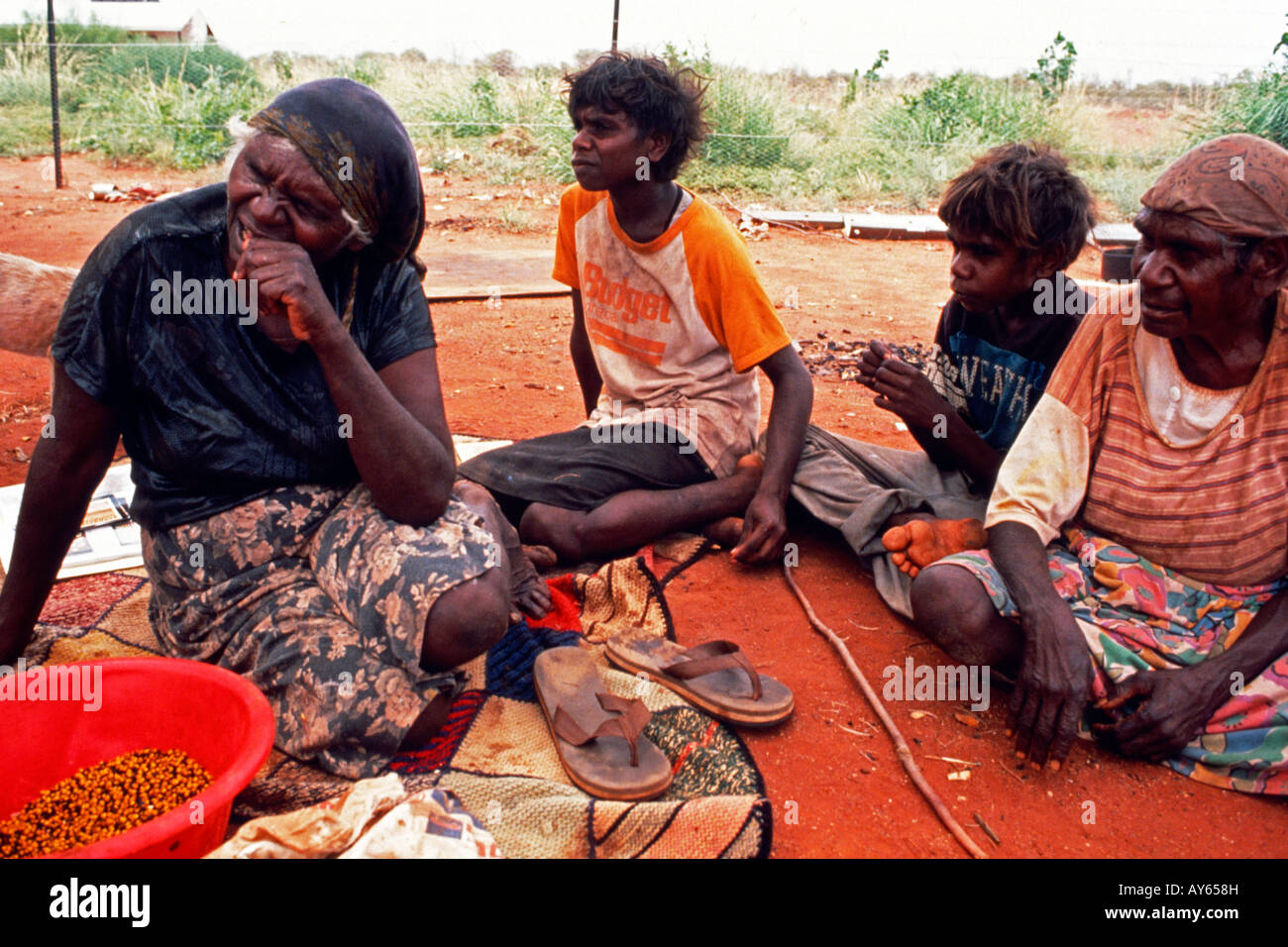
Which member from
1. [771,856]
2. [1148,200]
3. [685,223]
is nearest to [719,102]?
[685,223]

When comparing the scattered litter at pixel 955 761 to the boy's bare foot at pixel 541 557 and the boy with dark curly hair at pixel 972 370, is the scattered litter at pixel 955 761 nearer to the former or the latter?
the boy with dark curly hair at pixel 972 370

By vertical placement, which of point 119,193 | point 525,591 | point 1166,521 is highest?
point 119,193

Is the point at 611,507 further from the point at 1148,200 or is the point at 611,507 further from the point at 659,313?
the point at 1148,200

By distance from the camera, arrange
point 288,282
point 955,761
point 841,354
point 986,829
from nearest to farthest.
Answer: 1. point 288,282
2. point 986,829
3. point 955,761
4. point 841,354

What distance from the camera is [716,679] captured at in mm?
2354

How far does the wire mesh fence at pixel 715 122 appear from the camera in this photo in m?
10.5

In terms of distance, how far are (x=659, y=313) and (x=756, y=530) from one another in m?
0.78

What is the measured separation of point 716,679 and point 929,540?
0.78 meters

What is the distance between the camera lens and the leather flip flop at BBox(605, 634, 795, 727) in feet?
7.37

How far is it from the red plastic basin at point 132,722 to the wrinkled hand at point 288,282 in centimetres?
66

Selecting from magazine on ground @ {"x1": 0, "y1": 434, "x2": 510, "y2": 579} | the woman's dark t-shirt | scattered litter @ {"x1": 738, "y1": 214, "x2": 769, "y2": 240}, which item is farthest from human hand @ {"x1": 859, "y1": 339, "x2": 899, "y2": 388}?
scattered litter @ {"x1": 738, "y1": 214, "x2": 769, "y2": 240}

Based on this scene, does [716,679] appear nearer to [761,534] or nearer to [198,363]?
[761,534]

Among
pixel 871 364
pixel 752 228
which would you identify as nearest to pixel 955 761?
pixel 871 364

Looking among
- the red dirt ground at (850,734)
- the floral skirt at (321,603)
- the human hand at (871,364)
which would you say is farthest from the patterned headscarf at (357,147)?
the human hand at (871,364)
